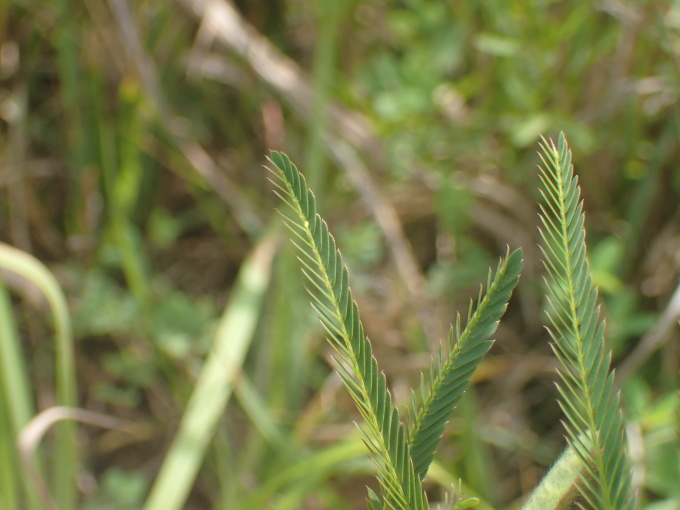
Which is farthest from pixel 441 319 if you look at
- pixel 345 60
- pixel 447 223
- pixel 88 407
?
pixel 88 407

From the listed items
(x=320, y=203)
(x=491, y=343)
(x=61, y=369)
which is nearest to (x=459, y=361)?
(x=491, y=343)

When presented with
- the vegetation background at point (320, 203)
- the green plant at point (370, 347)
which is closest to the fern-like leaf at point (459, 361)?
the green plant at point (370, 347)

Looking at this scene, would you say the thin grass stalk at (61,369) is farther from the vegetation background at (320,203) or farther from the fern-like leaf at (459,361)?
the fern-like leaf at (459,361)

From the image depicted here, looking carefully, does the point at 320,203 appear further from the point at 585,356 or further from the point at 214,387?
the point at 585,356

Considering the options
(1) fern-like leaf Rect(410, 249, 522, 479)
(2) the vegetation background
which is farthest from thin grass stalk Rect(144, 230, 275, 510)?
(1) fern-like leaf Rect(410, 249, 522, 479)

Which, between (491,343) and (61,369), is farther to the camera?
(61,369)

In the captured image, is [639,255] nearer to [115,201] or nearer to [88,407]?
[115,201]
